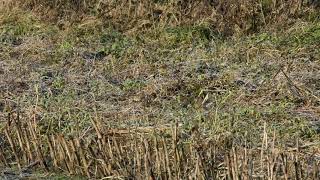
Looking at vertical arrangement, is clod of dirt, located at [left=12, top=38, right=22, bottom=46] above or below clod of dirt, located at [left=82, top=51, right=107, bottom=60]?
above

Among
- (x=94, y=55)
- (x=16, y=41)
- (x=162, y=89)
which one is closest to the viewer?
(x=162, y=89)

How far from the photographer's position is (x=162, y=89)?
5953 mm

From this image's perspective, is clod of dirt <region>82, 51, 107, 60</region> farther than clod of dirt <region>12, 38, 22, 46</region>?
No

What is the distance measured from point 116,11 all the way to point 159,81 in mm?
2585

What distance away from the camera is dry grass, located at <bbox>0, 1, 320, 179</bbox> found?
14.0 ft

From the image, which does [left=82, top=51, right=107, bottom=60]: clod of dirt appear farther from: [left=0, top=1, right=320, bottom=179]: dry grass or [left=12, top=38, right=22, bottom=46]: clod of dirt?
[left=12, top=38, right=22, bottom=46]: clod of dirt

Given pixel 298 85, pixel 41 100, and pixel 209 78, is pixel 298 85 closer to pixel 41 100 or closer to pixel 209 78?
pixel 209 78

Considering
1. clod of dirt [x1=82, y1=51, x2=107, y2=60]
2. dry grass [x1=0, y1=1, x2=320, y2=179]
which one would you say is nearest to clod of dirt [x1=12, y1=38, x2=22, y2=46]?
dry grass [x1=0, y1=1, x2=320, y2=179]

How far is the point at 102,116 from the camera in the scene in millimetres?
5410

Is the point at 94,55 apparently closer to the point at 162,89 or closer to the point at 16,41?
the point at 16,41

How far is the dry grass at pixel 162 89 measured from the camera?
14.0 feet

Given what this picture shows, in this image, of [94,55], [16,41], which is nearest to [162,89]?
[94,55]

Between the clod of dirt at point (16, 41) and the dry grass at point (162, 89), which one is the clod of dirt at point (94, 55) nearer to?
the dry grass at point (162, 89)

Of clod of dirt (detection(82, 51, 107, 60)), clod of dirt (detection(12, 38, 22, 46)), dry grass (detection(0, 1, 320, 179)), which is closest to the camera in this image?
dry grass (detection(0, 1, 320, 179))
